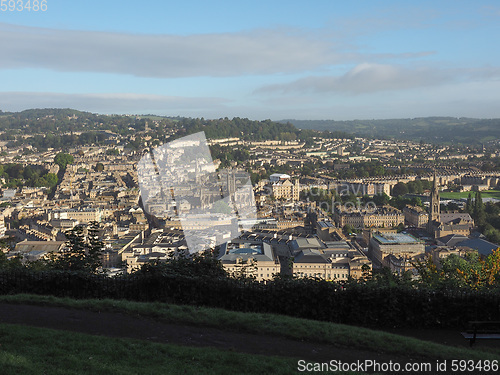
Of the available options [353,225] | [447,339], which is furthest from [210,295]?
[353,225]

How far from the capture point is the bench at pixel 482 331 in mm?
5641

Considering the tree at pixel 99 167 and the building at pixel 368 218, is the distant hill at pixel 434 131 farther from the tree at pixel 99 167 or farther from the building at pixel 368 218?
the building at pixel 368 218

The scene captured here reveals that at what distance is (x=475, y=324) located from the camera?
563 cm

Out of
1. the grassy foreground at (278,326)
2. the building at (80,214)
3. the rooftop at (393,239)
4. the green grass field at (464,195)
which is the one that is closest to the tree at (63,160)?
the building at (80,214)

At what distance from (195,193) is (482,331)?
3612 centimetres

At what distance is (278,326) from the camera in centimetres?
564

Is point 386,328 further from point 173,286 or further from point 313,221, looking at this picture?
point 313,221

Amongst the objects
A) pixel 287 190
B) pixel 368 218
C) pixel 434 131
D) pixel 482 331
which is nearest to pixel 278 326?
pixel 482 331

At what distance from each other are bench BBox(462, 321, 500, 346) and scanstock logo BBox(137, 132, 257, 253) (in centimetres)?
1603

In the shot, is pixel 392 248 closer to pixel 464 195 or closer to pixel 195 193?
pixel 195 193

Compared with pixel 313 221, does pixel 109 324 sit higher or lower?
higher

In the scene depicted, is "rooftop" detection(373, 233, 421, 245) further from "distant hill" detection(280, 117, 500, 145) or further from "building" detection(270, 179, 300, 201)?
"distant hill" detection(280, 117, 500, 145)

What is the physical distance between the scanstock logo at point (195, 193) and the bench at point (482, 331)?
52.6ft

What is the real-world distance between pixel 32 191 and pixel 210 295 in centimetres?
4436
